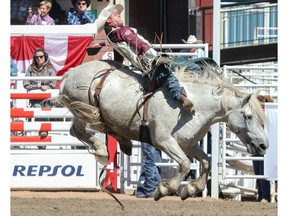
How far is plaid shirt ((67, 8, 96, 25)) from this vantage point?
48.3 feet

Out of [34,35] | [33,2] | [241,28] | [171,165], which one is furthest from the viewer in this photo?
[241,28]

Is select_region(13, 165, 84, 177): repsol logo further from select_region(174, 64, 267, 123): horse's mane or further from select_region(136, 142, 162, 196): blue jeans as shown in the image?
select_region(174, 64, 267, 123): horse's mane

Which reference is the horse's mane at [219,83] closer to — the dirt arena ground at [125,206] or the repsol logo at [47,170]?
the dirt arena ground at [125,206]

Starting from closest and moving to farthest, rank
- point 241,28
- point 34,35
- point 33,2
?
1. point 34,35
2. point 33,2
3. point 241,28

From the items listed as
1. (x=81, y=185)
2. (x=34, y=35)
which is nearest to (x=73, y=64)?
(x=34, y=35)

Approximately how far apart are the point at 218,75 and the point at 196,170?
10.3 feet

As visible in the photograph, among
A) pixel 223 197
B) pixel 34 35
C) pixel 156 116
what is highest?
pixel 34 35

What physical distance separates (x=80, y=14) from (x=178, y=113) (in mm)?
5243

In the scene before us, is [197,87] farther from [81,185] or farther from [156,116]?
[81,185]

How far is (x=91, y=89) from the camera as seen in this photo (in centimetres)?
1024

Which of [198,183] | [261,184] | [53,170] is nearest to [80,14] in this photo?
[53,170]

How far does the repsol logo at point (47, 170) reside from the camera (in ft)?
43.2

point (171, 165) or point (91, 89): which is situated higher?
point (91, 89)

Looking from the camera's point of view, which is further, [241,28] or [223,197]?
[241,28]
